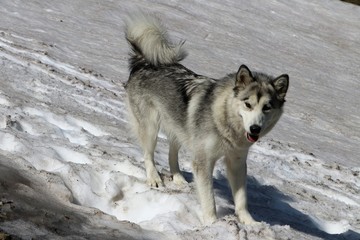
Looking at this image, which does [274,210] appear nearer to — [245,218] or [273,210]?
[273,210]

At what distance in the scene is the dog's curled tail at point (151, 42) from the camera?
8.55 m

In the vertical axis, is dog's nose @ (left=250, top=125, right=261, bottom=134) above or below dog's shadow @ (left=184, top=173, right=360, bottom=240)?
above

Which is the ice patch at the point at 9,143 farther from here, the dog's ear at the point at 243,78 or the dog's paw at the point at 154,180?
the dog's ear at the point at 243,78

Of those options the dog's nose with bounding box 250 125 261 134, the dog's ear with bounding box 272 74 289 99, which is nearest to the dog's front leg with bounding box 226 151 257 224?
the dog's nose with bounding box 250 125 261 134

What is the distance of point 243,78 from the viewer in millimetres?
6961

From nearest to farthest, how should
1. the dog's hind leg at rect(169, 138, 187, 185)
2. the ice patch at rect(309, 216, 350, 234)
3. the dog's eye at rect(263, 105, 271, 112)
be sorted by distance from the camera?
1. the dog's eye at rect(263, 105, 271, 112)
2. the dog's hind leg at rect(169, 138, 187, 185)
3. the ice patch at rect(309, 216, 350, 234)

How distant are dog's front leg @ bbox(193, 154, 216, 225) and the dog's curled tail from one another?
6.02 feet

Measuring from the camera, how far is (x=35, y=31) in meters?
17.7

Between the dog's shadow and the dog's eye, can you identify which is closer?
the dog's eye

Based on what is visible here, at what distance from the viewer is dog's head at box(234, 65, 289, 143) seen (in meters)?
6.69

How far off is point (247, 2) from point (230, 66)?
952 centimetres

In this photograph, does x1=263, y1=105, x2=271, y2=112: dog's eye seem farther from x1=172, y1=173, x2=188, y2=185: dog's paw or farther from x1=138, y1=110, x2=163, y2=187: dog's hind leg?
x1=138, y1=110, x2=163, y2=187: dog's hind leg

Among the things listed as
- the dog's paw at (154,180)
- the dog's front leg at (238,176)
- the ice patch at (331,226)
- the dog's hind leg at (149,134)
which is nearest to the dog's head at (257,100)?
the dog's front leg at (238,176)

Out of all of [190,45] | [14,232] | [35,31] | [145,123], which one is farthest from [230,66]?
[14,232]
